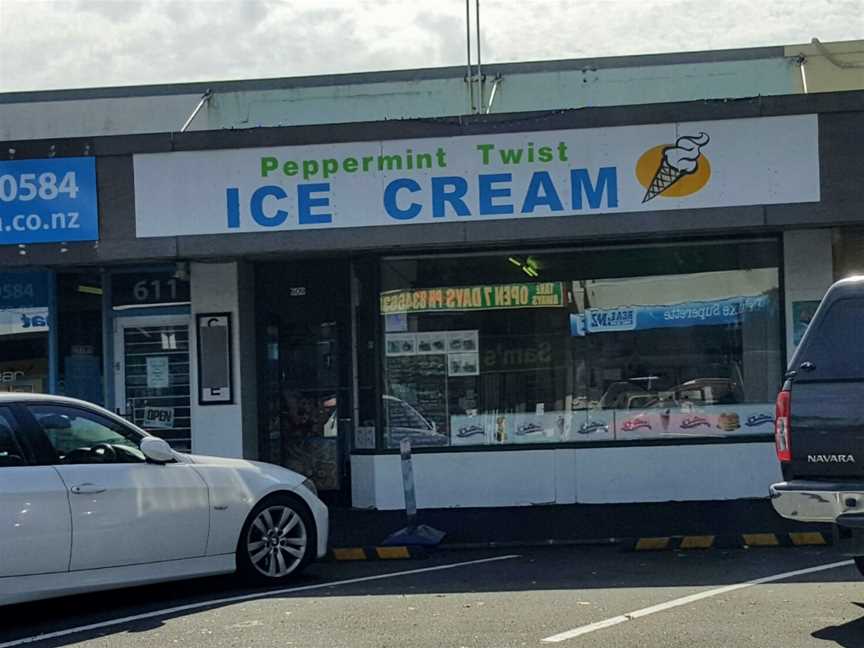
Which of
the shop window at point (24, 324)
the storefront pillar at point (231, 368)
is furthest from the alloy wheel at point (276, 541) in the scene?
the shop window at point (24, 324)

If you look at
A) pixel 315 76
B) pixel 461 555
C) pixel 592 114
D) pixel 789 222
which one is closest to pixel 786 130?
pixel 789 222

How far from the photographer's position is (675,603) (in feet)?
24.3

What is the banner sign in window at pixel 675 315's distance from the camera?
486 inches

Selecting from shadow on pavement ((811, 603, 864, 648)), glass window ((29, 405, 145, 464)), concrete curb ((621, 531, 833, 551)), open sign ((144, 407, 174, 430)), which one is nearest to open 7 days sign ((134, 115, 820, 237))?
open sign ((144, 407, 174, 430))

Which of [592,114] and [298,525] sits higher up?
[592,114]

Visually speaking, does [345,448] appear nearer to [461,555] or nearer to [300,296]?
[300,296]

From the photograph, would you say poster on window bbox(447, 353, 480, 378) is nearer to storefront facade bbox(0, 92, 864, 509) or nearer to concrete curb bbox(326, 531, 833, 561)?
storefront facade bbox(0, 92, 864, 509)

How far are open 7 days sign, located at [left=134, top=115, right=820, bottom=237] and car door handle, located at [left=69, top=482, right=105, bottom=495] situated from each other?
182 inches

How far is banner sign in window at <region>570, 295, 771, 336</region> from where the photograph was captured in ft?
40.5

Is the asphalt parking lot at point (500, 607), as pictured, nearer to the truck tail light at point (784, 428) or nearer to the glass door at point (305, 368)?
the truck tail light at point (784, 428)

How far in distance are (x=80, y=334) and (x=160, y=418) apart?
143 cm

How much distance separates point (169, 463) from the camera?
8.02 m

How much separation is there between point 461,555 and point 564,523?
167cm

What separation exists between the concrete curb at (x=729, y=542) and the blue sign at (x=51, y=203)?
634 centimetres
